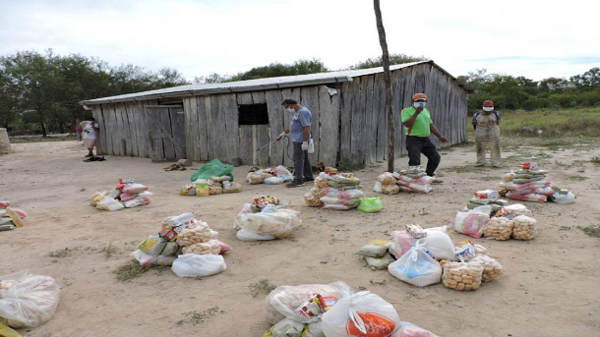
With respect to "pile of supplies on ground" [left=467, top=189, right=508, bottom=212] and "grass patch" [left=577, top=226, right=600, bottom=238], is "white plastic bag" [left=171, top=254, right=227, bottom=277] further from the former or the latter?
"grass patch" [left=577, top=226, right=600, bottom=238]

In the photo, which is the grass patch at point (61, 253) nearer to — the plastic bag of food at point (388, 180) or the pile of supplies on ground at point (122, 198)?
the pile of supplies on ground at point (122, 198)

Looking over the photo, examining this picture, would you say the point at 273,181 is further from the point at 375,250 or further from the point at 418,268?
the point at 418,268

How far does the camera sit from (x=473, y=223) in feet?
12.4

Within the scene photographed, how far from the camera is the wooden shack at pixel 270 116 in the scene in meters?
8.55

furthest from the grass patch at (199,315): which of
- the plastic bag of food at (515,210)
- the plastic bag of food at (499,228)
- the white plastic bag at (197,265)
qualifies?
the plastic bag of food at (515,210)

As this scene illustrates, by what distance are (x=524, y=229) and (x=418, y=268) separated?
1484 millimetres

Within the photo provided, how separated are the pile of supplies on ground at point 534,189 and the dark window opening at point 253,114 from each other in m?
6.16

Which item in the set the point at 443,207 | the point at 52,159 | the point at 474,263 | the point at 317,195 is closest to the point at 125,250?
the point at 317,195

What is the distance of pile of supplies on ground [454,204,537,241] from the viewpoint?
3.58m

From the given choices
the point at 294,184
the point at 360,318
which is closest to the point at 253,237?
the point at 360,318

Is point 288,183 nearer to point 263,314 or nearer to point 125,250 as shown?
point 125,250

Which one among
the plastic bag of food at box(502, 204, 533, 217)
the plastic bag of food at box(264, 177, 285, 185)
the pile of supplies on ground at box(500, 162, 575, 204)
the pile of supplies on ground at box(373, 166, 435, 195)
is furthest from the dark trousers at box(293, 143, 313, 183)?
the plastic bag of food at box(502, 204, 533, 217)

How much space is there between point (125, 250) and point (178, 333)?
5.74 ft

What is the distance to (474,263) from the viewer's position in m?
2.71
